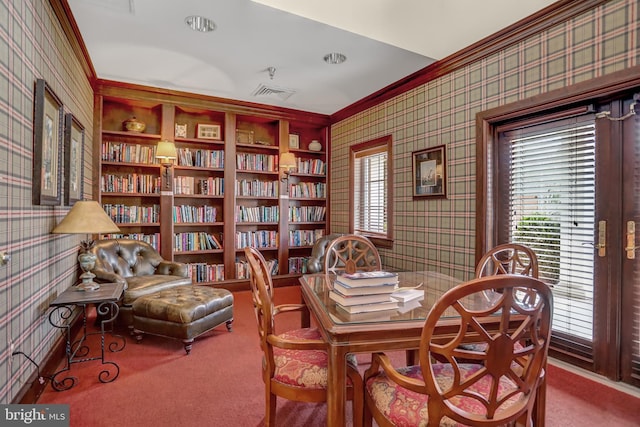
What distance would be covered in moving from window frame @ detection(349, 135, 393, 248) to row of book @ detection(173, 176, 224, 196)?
1844mm

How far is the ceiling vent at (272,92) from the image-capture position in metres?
4.01

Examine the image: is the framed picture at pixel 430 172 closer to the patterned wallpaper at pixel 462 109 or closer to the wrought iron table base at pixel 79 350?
the patterned wallpaper at pixel 462 109

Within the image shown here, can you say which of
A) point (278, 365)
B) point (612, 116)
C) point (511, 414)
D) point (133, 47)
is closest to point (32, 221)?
point (278, 365)

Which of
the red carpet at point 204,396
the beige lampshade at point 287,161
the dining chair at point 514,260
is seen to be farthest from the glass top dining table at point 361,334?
the beige lampshade at point 287,161

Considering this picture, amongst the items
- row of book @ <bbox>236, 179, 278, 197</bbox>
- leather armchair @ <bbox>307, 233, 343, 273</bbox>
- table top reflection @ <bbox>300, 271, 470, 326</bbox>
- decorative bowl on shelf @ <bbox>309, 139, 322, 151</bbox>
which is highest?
decorative bowl on shelf @ <bbox>309, 139, 322, 151</bbox>

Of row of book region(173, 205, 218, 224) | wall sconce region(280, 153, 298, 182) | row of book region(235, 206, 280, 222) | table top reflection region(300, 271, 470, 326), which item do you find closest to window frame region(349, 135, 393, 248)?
wall sconce region(280, 153, 298, 182)

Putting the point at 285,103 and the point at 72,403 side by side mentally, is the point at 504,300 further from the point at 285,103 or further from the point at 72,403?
the point at 285,103

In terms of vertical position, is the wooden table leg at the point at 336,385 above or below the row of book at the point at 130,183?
below

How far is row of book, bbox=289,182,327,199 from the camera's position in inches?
201

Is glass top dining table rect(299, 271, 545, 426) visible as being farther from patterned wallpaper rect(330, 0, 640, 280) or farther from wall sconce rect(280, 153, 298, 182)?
wall sconce rect(280, 153, 298, 182)

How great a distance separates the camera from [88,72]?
11.4 ft

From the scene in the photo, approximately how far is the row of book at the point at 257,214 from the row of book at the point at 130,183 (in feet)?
3.65

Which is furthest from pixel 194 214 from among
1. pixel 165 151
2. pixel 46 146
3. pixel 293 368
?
pixel 293 368

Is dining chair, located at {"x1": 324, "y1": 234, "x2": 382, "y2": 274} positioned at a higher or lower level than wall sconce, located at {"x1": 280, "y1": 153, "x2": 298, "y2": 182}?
lower
